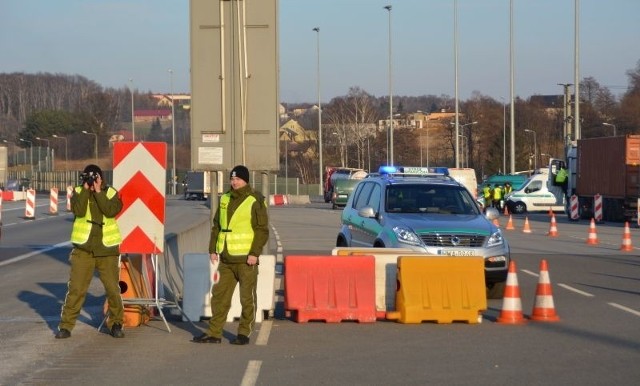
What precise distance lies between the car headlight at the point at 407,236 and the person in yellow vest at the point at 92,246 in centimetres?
475

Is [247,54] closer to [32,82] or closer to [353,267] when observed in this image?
[353,267]

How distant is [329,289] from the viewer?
12984mm

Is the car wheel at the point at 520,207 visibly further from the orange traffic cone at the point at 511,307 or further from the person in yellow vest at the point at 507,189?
the orange traffic cone at the point at 511,307

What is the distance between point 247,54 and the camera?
619 inches

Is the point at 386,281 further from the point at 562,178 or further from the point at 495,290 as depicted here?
the point at 562,178

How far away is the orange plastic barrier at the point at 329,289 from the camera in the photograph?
42.7 feet

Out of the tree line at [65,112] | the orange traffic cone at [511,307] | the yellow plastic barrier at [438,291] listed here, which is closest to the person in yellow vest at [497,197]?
the orange traffic cone at [511,307]

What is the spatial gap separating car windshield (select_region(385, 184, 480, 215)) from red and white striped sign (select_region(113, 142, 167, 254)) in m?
4.65

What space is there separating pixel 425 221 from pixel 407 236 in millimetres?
529

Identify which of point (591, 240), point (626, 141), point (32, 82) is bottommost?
point (591, 240)

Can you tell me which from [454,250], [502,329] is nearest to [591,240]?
[454,250]

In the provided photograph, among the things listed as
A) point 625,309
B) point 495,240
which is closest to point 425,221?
point 495,240

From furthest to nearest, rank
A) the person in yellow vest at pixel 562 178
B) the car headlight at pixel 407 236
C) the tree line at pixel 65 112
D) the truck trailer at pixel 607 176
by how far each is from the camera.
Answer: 1. the tree line at pixel 65 112
2. the person in yellow vest at pixel 562 178
3. the truck trailer at pixel 607 176
4. the car headlight at pixel 407 236

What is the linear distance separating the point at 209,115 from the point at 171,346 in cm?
520
